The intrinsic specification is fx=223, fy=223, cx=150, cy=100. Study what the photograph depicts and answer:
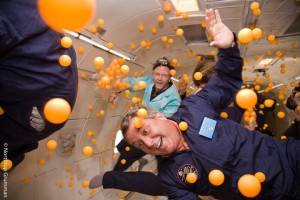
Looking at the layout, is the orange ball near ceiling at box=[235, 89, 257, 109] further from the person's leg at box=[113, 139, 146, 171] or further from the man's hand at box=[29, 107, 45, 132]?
the person's leg at box=[113, 139, 146, 171]

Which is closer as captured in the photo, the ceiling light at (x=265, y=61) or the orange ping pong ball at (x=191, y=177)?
the orange ping pong ball at (x=191, y=177)

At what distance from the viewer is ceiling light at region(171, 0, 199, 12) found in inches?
134


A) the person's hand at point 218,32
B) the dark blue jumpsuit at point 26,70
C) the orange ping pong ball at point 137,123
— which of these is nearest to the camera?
the dark blue jumpsuit at point 26,70

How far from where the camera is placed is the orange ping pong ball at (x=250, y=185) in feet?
5.98

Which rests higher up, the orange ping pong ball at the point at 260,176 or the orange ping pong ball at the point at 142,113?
the orange ping pong ball at the point at 142,113

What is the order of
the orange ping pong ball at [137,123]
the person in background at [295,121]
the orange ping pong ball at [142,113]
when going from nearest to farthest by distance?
the orange ping pong ball at [137,123] < the orange ping pong ball at [142,113] < the person in background at [295,121]

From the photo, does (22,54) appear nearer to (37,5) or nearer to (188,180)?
(37,5)

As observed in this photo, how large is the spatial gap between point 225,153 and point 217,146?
9cm

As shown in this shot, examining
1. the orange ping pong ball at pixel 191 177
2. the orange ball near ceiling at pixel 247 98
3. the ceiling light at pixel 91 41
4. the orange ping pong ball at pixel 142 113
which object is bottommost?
the orange ping pong ball at pixel 191 177

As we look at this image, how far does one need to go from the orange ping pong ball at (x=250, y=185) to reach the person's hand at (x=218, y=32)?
1.14m

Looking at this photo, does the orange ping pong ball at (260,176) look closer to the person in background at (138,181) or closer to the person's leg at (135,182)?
the person in background at (138,181)

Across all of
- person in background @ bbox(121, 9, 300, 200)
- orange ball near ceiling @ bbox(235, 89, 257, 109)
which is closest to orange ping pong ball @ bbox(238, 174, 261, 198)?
person in background @ bbox(121, 9, 300, 200)

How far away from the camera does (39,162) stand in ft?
11.6

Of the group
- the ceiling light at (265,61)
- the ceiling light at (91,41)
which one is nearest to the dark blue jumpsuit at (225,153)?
the ceiling light at (91,41)
